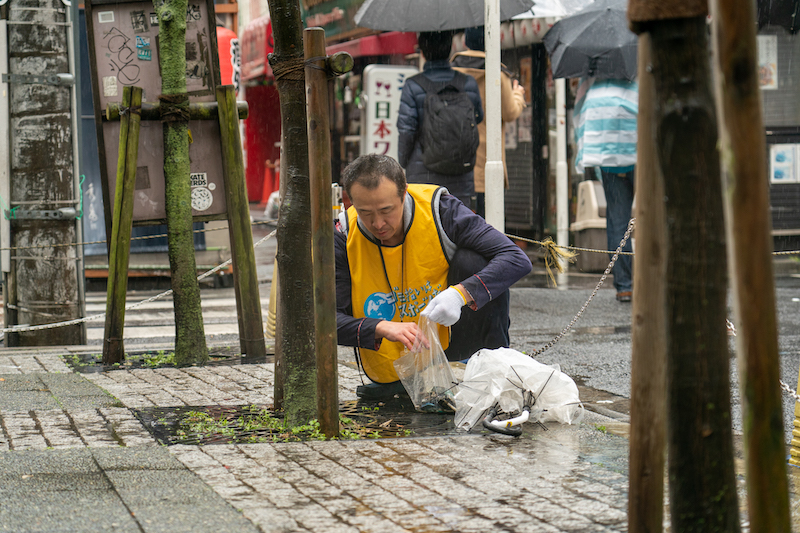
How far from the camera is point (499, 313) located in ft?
15.9

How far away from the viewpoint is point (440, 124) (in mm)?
8148

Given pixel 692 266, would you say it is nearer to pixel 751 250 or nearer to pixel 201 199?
pixel 751 250

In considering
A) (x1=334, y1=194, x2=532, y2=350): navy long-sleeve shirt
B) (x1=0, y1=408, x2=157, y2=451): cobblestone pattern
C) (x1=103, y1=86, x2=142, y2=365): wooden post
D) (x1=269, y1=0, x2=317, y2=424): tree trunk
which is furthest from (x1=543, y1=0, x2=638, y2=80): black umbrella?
(x1=0, y1=408, x2=157, y2=451): cobblestone pattern

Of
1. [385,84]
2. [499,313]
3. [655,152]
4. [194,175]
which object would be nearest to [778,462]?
[655,152]

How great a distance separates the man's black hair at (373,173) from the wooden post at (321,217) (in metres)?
0.44

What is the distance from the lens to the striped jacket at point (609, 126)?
9117 mm

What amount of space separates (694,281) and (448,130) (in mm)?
6029

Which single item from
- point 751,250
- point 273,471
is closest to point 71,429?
point 273,471

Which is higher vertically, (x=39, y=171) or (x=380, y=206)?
(x=39, y=171)

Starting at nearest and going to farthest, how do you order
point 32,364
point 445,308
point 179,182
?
point 445,308 < point 32,364 < point 179,182

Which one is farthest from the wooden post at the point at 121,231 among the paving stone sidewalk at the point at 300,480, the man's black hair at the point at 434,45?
the man's black hair at the point at 434,45

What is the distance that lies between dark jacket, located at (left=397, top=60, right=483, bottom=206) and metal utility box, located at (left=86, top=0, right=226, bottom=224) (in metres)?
1.92

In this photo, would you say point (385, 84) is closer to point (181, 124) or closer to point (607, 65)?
point (607, 65)

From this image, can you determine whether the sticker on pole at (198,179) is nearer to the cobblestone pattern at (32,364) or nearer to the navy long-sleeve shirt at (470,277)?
the cobblestone pattern at (32,364)
